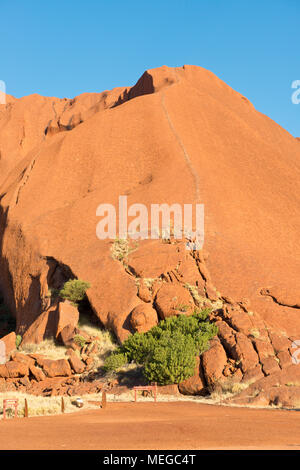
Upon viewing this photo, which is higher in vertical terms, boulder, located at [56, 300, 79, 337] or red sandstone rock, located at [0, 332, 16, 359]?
boulder, located at [56, 300, 79, 337]

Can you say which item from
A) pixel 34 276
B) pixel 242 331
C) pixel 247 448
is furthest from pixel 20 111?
pixel 247 448

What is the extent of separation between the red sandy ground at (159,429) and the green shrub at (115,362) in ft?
15.2

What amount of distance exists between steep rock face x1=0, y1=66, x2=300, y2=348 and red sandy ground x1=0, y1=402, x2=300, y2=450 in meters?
7.38

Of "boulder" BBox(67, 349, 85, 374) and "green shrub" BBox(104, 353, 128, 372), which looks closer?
"green shrub" BBox(104, 353, 128, 372)

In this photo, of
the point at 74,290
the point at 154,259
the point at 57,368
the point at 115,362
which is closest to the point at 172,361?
the point at 115,362

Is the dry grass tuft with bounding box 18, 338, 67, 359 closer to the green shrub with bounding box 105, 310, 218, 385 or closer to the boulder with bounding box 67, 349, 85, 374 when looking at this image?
the boulder with bounding box 67, 349, 85, 374

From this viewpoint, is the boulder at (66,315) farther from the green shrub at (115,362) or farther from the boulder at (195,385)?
the boulder at (195,385)

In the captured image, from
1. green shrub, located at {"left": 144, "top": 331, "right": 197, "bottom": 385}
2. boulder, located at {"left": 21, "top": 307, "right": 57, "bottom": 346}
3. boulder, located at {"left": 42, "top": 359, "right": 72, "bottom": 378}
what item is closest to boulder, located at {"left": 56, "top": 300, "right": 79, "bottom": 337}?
boulder, located at {"left": 21, "top": 307, "right": 57, "bottom": 346}

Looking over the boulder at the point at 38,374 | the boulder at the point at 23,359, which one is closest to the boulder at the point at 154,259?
the boulder at the point at 23,359

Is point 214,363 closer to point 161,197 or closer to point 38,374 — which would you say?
point 38,374

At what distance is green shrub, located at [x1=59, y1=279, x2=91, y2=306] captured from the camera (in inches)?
922

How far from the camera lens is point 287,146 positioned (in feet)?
123

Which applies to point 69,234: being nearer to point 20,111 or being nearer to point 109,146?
point 109,146

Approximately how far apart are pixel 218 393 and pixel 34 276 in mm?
14183
